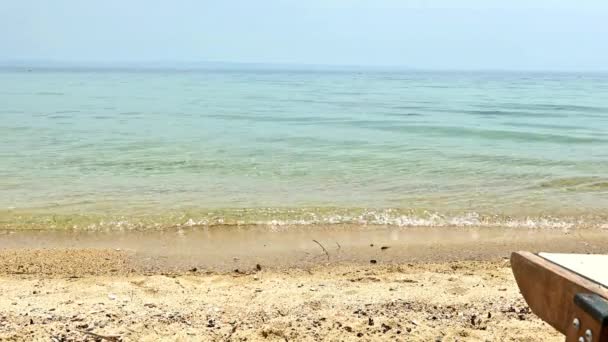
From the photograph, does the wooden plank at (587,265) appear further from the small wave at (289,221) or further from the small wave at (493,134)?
the small wave at (493,134)

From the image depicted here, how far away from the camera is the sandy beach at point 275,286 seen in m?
4.35

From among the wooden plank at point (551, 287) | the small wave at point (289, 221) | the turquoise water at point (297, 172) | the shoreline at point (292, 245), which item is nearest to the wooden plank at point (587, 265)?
the wooden plank at point (551, 287)

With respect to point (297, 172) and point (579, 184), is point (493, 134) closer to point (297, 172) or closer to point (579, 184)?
point (579, 184)

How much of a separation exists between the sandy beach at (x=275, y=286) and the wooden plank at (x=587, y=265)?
2269mm

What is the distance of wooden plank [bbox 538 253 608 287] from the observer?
1.96 meters

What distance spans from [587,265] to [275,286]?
3.75 m

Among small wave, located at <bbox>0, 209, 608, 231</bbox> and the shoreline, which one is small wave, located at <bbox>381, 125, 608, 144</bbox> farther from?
the shoreline

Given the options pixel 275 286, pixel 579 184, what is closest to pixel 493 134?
pixel 579 184

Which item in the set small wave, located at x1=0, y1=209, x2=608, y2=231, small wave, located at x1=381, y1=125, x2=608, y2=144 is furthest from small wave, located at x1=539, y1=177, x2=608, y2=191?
small wave, located at x1=381, y1=125, x2=608, y2=144

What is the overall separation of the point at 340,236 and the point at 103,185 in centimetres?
517

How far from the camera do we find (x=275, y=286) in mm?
5473

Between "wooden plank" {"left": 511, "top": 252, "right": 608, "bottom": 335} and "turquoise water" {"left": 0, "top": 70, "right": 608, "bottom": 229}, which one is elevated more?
"wooden plank" {"left": 511, "top": 252, "right": 608, "bottom": 335}

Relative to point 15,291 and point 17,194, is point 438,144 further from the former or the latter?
point 15,291

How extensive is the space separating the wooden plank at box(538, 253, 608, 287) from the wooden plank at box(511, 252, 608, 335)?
0.02 m
